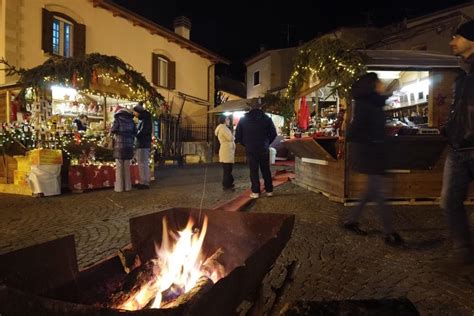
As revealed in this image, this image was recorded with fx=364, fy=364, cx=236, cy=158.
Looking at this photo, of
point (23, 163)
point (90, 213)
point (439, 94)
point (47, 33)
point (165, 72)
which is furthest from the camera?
point (165, 72)

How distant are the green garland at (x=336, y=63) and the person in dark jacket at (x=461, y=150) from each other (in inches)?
137

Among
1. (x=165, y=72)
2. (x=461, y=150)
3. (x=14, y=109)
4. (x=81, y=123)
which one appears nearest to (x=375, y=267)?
(x=461, y=150)

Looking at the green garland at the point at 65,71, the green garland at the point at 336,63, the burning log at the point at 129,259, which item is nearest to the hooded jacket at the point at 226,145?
the green garland at the point at 336,63

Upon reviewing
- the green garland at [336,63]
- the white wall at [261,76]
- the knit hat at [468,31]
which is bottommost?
the knit hat at [468,31]

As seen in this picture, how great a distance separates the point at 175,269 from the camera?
2459mm

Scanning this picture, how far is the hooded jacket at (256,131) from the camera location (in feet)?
26.1

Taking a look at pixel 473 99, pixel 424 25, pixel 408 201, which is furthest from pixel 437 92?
pixel 424 25

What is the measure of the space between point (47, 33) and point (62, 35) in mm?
1029

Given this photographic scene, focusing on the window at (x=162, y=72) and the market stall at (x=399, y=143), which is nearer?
the market stall at (x=399, y=143)

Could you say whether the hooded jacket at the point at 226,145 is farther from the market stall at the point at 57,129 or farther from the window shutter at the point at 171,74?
the window shutter at the point at 171,74

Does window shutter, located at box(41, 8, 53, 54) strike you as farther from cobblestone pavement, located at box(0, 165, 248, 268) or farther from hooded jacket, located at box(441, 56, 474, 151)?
hooded jacket, located at box(441, 56, 474, 151)

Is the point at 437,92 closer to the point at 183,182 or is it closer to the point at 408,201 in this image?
the point at 408,201

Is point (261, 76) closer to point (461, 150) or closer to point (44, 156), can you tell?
point (44, 156)

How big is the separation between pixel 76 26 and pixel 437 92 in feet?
44.0
